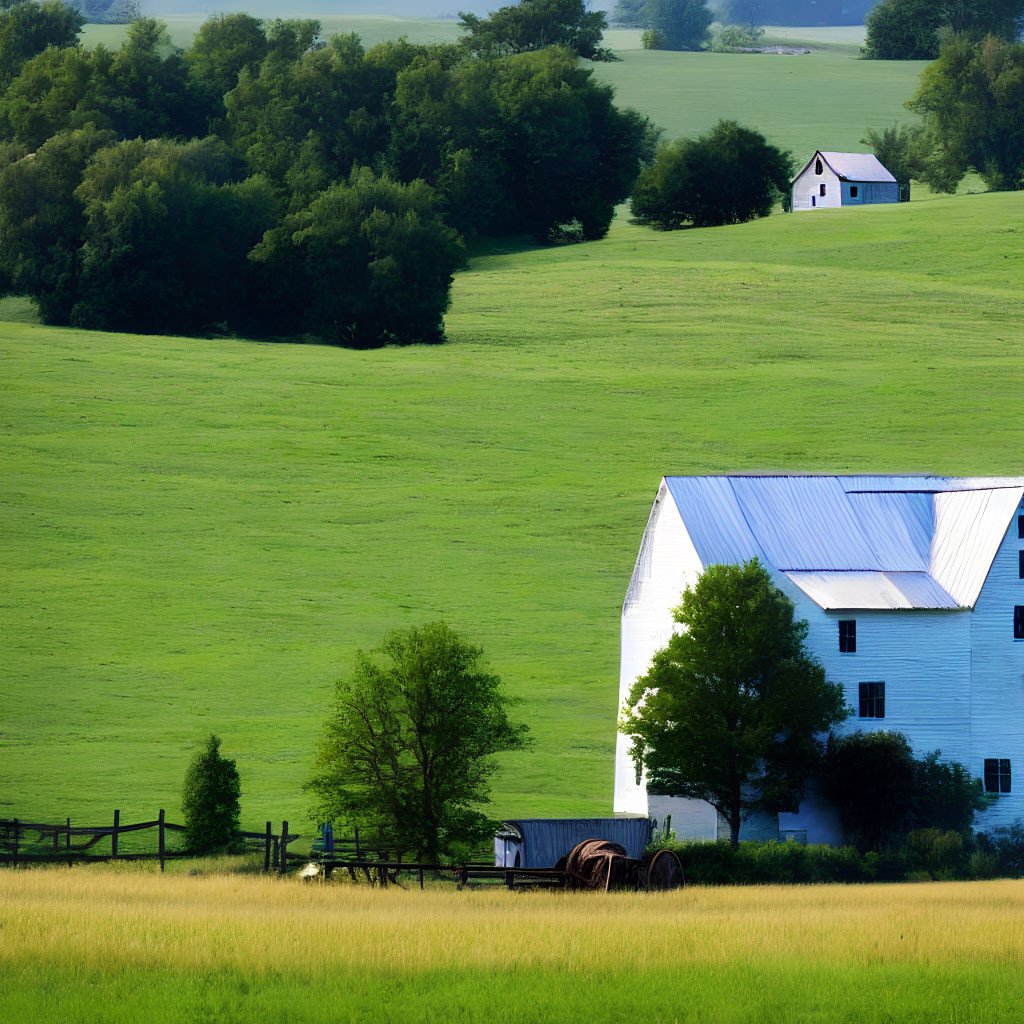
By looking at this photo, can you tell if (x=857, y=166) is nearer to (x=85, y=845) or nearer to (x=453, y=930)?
(x=85, y=845)

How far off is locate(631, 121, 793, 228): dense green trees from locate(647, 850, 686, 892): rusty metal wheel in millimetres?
108927

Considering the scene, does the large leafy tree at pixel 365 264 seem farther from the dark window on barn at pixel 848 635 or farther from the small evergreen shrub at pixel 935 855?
the small evergreen shrub at pixel 935 855

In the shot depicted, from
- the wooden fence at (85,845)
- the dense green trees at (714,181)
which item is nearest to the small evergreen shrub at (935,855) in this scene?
the wooden fence at (85,845)

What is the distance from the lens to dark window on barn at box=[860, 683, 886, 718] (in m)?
40.8

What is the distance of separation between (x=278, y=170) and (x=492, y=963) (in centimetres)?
11098

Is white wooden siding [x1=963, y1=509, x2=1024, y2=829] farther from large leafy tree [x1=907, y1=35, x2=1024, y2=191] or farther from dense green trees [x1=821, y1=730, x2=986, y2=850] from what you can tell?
large leafy tree [x1=907, y1=35, x2=1024, y2=191]

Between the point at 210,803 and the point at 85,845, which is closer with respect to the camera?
the point at 85,845

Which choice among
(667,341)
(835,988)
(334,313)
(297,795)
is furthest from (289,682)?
(334,313)

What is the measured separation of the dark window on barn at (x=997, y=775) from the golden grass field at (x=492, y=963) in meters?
15.5

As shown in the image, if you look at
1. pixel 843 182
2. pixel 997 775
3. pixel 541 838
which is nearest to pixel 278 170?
pixel 843 182

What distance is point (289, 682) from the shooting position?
50.8 metres

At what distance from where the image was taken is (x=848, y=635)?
41.1 metres

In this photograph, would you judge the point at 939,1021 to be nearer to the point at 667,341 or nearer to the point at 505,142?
the point at 667,341

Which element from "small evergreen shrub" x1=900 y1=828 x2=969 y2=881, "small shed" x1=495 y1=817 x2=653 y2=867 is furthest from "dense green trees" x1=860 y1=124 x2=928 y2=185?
"small shed" x1=495 y1=817 x2=653 y2=867
